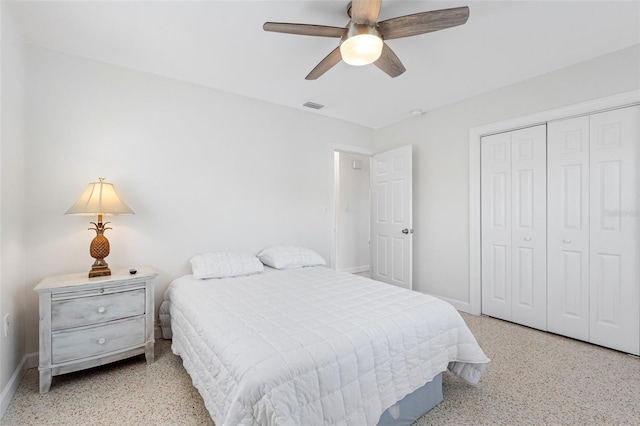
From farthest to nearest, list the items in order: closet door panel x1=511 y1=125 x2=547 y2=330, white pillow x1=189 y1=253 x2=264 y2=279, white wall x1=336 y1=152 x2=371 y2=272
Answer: white wall x1=336 y1=152 x2=371 y2=272
closet door panel x1=511 y1=125 x2=547 y2=330
white pillow x1=189 y1=253 x2=264 y2=279

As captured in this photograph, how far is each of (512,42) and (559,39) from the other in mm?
350

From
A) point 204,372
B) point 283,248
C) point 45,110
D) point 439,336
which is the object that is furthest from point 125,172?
point 439,336

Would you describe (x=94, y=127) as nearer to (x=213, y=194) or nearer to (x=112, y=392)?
(x=213, y=194)

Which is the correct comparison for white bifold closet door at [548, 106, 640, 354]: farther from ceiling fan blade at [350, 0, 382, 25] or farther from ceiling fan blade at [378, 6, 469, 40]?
ceiling fan blade at [350, 0, 382, 25]

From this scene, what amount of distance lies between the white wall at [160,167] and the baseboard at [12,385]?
0.14 m

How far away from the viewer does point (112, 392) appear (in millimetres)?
1890

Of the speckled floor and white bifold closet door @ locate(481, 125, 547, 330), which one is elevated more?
white bifold closet door @ locate(481, 125, 547, 330)

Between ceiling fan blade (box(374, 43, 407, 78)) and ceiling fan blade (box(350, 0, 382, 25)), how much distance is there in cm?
24

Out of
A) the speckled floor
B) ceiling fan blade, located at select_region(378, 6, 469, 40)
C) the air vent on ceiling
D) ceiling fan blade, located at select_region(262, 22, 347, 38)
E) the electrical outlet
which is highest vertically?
the air vent on ceiling

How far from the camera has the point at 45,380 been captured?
1.87 meters

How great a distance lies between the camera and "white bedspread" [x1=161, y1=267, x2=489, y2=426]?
115cm

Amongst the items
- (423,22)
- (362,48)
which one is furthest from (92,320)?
(423,22)

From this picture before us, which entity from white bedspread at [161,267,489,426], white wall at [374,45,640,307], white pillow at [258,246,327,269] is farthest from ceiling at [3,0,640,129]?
white bedspread at [161,267,489,426]

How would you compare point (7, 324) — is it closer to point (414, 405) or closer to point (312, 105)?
point (414, 405)
